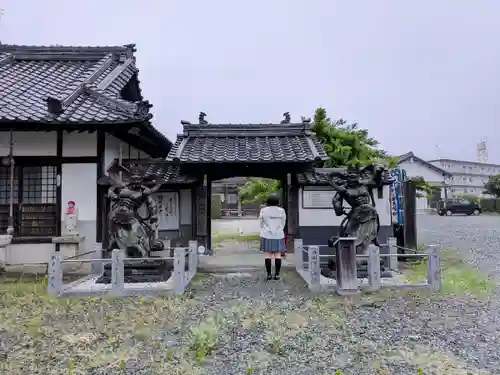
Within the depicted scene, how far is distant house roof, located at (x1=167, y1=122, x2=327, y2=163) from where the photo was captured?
10414mm

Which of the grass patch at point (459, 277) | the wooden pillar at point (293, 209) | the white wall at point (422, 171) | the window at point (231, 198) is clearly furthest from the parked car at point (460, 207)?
the wooden pillar at point (293, 209)

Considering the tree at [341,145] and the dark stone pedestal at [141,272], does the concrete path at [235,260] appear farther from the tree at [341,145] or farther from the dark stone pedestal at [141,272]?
the tree at [341,145]

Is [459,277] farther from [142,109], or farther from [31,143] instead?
[31,143]

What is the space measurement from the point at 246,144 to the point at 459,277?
675 cm

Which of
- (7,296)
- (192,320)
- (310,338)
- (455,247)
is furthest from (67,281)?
(455,247)

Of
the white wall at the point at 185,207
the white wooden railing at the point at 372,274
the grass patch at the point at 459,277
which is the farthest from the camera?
the white wall at the point at 185,207

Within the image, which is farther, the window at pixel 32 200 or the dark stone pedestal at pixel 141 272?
the window at pixel 32 200

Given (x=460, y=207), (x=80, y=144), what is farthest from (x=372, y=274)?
(x=460, y=207)

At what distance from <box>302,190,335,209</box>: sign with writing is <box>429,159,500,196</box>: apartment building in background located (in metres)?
52.0

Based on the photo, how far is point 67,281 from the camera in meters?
8.35

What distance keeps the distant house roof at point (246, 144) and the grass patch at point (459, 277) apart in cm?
383

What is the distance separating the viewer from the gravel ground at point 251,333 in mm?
4129

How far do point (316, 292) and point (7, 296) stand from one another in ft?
18.9

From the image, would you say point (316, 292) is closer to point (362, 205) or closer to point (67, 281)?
point (362, 205)
